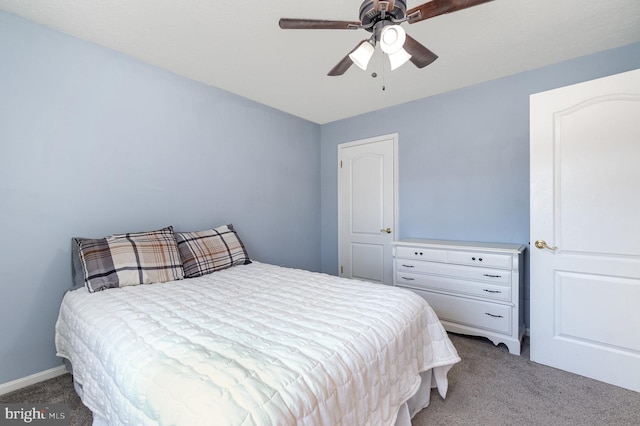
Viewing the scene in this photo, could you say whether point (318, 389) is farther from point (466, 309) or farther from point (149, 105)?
point (149, 105)

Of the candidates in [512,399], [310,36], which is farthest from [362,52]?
[512,399]

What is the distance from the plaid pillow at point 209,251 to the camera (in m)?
2.18

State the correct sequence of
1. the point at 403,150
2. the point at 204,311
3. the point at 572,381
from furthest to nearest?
the point at 403,150
the point at 572,381
the point at 204,311

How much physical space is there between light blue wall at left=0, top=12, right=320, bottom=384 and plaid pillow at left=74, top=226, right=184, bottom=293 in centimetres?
27

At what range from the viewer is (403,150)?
3.29 metres

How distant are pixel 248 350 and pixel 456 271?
216 cm

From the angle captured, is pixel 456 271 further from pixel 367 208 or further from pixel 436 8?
→ pixel 436 8

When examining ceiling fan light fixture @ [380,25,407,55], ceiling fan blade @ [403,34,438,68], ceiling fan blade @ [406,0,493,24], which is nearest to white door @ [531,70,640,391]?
ceiling fan blade @ [403,34,438,68]

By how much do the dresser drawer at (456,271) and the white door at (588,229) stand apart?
0.79 feet

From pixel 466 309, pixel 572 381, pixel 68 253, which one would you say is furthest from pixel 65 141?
pixel 572 381

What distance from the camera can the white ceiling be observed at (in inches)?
66.8

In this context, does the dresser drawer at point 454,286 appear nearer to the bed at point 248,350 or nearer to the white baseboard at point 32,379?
the bed at point 248,350

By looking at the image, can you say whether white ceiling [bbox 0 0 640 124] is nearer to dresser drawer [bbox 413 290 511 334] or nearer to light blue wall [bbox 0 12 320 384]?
light blue wall [bbox 0 12 320 384]

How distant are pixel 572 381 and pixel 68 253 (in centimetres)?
359
